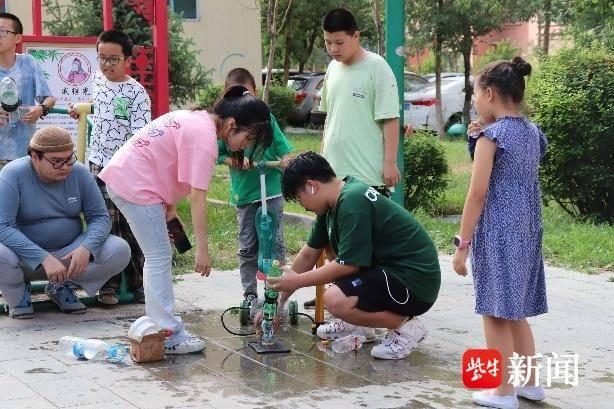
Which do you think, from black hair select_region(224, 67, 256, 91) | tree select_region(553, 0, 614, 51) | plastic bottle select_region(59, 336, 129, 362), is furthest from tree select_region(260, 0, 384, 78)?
plastic bottle select_region(59, 336, 129, 362)

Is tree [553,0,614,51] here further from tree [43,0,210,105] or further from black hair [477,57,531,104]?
black hair [477,57,531,104]

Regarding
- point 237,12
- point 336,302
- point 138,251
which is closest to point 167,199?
point 336,302

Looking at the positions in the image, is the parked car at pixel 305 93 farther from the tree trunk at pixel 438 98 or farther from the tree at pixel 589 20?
the tree at pixel 589 20

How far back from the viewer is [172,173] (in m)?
5.14

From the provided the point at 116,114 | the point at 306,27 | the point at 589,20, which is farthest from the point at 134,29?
the point at 306,27

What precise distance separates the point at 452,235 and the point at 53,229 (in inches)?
156

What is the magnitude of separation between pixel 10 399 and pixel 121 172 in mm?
1265

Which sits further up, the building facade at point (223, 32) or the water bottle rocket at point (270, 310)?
the building facade at point (223, 32)

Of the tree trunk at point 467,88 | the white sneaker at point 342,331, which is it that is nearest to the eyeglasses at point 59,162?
the white sneaker at point 342,331

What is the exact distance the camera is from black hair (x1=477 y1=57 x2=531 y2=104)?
439cm

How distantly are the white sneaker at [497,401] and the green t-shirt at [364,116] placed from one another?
5.74 ft

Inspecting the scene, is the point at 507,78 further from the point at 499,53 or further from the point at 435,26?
the point at 499,53

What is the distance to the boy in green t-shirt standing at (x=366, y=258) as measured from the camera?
4938 millimetres

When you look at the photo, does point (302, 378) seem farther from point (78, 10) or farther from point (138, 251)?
point (78, 10)
